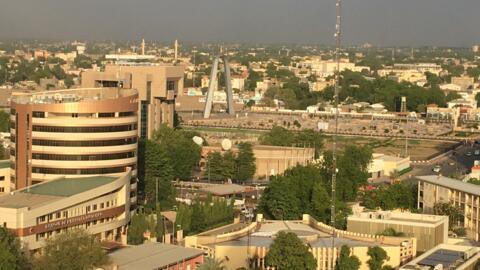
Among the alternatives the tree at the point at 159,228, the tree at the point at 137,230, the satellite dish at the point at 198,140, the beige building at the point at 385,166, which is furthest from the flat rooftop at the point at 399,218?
the satellite dish at the point at 198,140

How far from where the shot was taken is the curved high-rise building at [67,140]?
26.1m

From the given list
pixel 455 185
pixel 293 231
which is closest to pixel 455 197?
pixel 455 185

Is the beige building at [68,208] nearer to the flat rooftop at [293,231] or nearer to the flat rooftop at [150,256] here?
the flat rooftop at [150,256]

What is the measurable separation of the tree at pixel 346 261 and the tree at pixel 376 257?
284 millimetres

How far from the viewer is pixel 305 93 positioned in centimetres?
8188

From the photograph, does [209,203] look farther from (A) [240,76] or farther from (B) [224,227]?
(A) [240,76]

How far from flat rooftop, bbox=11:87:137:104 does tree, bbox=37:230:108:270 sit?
28.6ft

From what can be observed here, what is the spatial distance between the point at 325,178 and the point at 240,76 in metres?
62.2

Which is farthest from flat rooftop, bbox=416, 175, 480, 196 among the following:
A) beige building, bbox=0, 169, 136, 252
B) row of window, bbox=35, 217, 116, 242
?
row of window, bbox=35, 217, 116, 242

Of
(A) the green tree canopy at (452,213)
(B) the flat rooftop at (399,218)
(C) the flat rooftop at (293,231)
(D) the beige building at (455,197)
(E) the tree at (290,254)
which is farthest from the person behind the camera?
(A) the green tree canopy at (452,213)

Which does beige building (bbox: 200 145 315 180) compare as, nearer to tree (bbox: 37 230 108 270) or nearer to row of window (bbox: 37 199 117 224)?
row of window (bbox: 37 199 117 224)

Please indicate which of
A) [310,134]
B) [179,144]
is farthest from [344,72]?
[179,144]

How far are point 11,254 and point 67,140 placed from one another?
27.7 ft

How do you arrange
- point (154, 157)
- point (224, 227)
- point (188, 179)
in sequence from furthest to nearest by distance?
1. point (188, 179)
2. point (154, 157)
3. point (224, 227)
